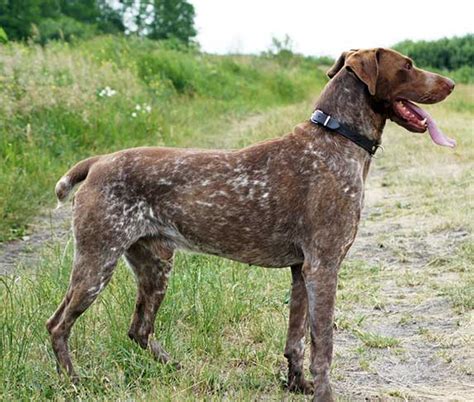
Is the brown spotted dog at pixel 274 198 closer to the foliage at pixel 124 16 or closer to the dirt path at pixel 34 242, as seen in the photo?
the dirt path at pixel 34 242

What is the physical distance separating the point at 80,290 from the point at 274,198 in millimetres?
1203

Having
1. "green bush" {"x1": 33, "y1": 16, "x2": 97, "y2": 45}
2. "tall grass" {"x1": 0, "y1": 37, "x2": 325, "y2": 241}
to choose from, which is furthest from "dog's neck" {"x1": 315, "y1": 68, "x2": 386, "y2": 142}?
"green bush" {"x1": 33, "y1": 16, "x2": 97, "y2": 45}

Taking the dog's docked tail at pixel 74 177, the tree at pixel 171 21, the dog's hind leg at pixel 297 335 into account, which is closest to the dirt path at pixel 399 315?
the dog's hind leg at pixel 297 335

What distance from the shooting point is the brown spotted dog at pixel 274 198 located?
4301 mm

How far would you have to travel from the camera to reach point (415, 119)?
4531 mm

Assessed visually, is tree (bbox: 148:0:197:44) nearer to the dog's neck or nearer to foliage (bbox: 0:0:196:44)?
foliage (bbox: 0:0:196:44)

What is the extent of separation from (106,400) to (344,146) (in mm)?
1886

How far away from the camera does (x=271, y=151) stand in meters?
4.50

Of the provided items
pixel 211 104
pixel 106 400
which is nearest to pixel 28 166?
pixel 106 400

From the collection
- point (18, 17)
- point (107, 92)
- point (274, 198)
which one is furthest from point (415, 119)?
point (18, 17)

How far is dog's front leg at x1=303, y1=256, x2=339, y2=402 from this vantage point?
4.27 m

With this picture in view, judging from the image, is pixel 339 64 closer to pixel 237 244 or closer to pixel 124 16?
pixel 237 244

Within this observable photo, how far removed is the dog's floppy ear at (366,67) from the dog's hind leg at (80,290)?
5.55 ft

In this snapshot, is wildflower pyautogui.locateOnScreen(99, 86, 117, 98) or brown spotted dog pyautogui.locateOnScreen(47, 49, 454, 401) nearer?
brown spotted dog pyautogui.locateOnScreen(47, 49, 454, 401)
